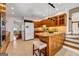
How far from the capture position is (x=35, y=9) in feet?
6.33

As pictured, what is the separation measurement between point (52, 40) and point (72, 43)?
1.22 ft

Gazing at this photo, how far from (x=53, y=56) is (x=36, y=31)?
1.89ft

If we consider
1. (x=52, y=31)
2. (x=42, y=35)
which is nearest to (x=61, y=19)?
(x=52, y=31)

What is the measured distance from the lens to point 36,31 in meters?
1.95

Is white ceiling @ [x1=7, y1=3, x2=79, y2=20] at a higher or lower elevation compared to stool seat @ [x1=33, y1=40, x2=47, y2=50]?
higher

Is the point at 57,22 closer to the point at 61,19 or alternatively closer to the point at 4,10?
the point at 61,19

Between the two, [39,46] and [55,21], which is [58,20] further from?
[39,46]

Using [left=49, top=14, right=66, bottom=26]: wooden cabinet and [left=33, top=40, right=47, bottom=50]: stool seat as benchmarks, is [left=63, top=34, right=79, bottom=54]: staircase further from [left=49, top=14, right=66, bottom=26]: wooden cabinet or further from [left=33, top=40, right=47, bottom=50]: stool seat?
[left=33, top=40, right=47, bottom=50]: stool seat

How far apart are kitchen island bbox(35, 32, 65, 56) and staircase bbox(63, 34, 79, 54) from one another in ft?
0.30

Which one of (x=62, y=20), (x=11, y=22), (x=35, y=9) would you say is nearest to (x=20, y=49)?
(x=11, y=22)

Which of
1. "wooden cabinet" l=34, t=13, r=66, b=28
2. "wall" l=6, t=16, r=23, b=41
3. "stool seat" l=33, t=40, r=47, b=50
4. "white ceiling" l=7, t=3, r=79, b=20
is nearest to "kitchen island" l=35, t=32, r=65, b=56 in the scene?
"stool seat" l=33, t=40, r=47, b=50

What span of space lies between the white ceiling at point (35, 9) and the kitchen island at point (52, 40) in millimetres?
356

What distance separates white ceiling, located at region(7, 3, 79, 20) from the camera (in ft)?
6.20

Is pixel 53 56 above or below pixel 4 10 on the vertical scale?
below
